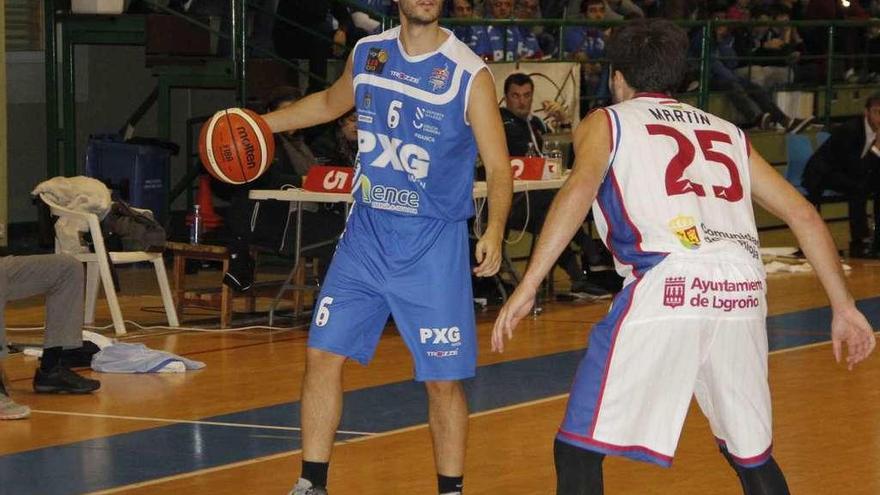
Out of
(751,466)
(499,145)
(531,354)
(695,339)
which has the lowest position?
(531,354)

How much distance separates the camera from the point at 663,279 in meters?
4.28

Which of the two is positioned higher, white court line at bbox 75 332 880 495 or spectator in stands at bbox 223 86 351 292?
spectator in stands at bbox 223 86 351 292

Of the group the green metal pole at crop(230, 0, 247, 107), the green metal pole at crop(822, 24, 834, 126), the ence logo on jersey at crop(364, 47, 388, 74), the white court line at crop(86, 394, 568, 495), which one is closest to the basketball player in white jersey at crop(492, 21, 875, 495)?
the ence logo on jersey at crop(364, 47, 388, 74)

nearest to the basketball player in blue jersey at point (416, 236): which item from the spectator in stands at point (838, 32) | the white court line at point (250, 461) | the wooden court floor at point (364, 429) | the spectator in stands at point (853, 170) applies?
the wooden court floor at point (364, 429)

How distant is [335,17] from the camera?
14695 mm

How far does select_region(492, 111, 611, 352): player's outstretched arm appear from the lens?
14.0ft

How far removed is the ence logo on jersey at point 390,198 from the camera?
5477 millimetres

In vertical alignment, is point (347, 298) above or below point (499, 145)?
below

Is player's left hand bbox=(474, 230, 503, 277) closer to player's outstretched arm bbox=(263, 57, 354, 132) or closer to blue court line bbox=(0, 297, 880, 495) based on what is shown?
player's outstretched arm bbox=(263, 57, 354, 132)

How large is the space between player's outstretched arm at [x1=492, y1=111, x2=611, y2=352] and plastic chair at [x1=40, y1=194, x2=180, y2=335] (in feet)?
18.8

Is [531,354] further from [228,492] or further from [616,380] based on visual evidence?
[616,380]

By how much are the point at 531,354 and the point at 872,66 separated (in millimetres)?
11239

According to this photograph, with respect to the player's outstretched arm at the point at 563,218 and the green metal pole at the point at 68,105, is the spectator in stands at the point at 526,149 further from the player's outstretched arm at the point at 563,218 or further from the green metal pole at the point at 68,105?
the player's outstretched arm at the point at 563,218

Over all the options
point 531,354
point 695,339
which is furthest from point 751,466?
point 531,354
